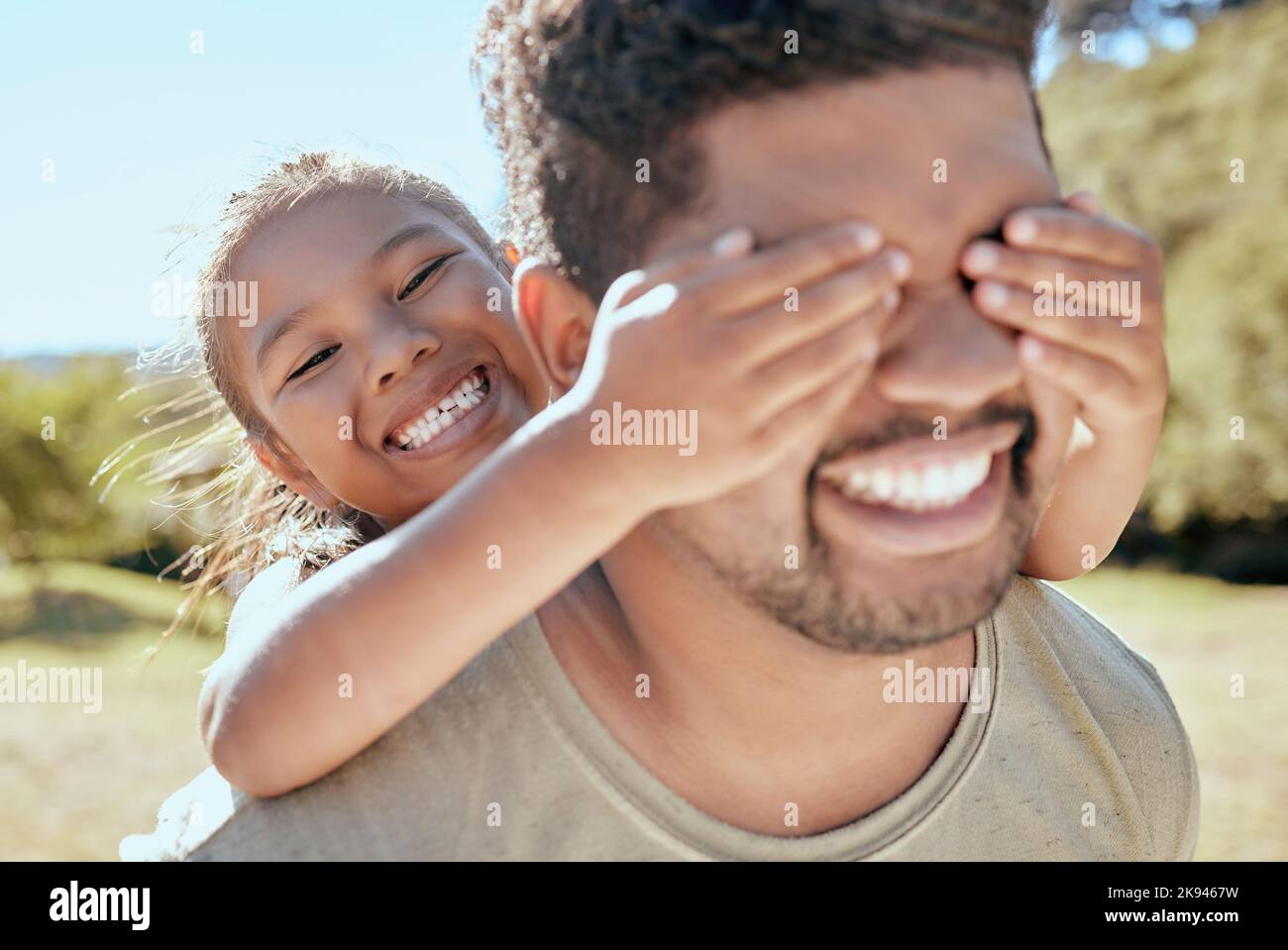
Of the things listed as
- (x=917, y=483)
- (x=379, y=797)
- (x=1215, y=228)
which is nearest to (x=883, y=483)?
(x=917, y=483)

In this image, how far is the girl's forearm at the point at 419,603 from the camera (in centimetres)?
159

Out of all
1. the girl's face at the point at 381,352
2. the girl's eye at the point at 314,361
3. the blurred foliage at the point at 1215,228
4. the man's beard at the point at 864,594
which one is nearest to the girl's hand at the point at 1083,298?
the man's beard at the point at 864,594

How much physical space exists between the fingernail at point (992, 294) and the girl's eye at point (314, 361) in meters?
1.87

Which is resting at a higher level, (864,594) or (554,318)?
(554,318)

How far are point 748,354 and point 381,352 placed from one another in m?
1.60

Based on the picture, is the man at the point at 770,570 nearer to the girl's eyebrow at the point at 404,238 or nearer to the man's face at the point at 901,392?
the man's face at the point at 901,392

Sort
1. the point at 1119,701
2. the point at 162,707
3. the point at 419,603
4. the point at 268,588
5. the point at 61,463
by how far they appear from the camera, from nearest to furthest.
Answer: the point at 419,603 < the point at 1119,701 < the point at 268,588 < the point at 162,707 < the point at 61,463

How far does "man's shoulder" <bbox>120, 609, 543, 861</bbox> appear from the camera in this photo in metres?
1.69

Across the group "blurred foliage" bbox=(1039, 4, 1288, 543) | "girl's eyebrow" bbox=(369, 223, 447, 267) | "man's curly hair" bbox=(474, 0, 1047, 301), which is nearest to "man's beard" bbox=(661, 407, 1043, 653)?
"man's curly hair" bbox=(474, 0, 1047, 301)

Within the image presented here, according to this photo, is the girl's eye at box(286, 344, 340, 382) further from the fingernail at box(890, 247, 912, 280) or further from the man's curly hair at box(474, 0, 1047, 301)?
the fingernail at box(890, 247, 912, 280)

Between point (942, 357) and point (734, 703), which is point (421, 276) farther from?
point (942, 357)

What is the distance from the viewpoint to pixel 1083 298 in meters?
1.62

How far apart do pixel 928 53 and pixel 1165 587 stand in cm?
1386

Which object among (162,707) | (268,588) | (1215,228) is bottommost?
(162,707)
